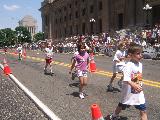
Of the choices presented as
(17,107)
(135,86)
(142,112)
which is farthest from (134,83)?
(17,107)

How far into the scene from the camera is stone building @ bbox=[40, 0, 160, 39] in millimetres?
60213

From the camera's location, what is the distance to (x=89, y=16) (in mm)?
84625

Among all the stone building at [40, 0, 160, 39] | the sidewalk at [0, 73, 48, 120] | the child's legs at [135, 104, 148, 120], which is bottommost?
the sidewalk at [0, 73, 48, 120]

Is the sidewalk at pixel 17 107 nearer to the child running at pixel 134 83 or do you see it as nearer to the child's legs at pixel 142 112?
the child running at pixel 134 83

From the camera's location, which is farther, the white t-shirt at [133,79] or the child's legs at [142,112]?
the white t-shirt at [133,79]

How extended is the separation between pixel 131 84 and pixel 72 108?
3.90 m

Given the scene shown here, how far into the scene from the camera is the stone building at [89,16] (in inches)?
2371

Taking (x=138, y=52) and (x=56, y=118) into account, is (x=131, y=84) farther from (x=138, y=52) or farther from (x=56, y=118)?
(x=56, y=118)

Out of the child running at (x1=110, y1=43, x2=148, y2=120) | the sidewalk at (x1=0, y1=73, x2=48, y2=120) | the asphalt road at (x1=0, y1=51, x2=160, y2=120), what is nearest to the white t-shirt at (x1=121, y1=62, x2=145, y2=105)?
the child running at (x1=110, y1=43, x2=148, y2=120)

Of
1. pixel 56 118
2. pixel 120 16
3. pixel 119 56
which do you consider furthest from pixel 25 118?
pixel 120 16

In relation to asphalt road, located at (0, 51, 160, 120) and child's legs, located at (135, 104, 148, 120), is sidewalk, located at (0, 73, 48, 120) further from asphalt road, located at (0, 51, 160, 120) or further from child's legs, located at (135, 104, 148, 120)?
child's legs, located at (135, 104, 148, 120)

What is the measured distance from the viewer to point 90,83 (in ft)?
56.8

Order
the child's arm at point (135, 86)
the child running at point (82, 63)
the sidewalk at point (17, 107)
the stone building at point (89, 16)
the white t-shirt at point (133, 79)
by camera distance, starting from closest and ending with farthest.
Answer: the child's arm at point (135, 86), the white t-shirt at point (133, 79), the sidewalk at point (17, 107), the child running at point (82, 63), the stone building at point (89, 16)

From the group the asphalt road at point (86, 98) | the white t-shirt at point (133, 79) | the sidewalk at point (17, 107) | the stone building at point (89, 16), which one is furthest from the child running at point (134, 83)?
the stone building at point (89, 16)
